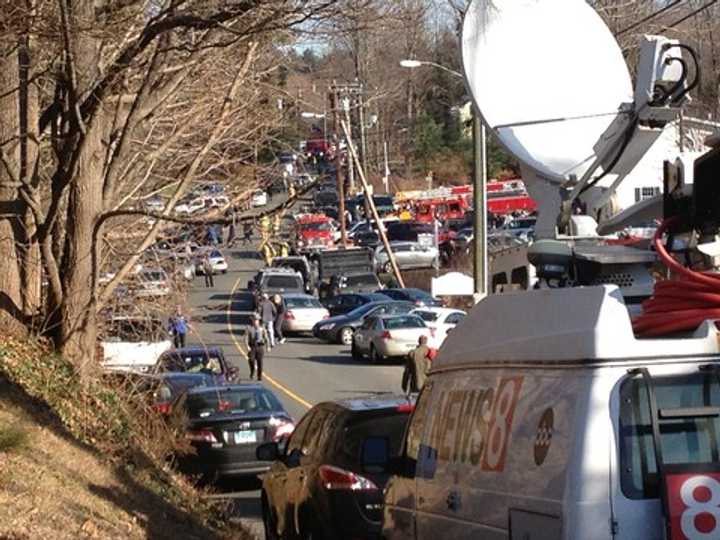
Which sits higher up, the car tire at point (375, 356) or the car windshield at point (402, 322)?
the car windshield at point (402, 322)

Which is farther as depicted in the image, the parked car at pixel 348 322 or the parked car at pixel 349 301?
the parked car at pixel 349 301

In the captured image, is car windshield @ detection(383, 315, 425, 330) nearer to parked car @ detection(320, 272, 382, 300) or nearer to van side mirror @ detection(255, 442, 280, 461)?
parked car @ detection(320, 272, 382, 300)

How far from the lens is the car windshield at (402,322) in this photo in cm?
3844

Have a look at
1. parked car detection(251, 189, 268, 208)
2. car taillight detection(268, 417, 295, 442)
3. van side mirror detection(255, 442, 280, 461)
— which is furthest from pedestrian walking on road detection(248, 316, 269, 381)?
van side mirror detection(255, 442, 280, 461)

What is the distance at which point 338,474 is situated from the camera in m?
12.0

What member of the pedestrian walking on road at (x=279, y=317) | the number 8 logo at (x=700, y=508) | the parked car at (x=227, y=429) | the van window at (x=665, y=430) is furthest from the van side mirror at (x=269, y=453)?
the pedestrian walking on road at (x=279, y=317)

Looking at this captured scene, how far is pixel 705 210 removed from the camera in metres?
6.74

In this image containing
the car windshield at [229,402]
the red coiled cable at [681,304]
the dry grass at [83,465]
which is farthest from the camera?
the car windshield at [229,402]

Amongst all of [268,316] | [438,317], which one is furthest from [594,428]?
[268,316]

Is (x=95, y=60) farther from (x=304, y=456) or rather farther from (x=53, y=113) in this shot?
(x=304, y=456)

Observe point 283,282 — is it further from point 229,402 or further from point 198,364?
point 229,402

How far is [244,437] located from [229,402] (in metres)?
0.83

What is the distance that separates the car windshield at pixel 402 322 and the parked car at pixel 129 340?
841 inches

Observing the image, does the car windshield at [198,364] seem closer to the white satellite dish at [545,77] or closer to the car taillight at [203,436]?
the car taillight at [203,436]
